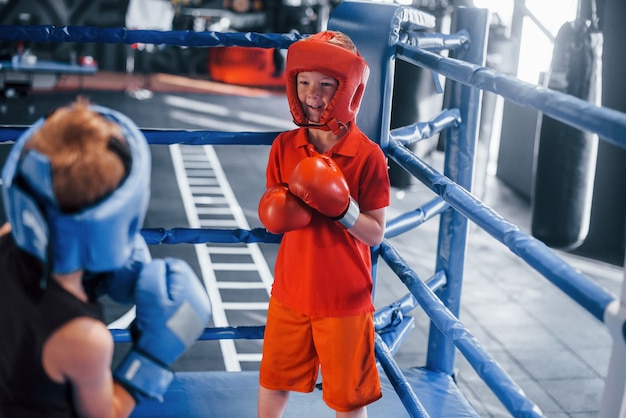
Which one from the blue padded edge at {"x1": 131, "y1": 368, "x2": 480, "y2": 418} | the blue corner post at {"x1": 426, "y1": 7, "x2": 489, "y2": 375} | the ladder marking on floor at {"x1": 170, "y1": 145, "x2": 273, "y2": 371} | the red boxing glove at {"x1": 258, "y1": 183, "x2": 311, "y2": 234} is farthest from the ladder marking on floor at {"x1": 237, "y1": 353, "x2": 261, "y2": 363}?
the red boxing glove at {"x1": 258, "y1": 183, "x2": 311, "y2": 234}

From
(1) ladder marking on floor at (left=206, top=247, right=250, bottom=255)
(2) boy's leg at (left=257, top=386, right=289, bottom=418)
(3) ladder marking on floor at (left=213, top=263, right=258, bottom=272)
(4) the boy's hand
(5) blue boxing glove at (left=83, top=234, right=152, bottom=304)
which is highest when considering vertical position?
(4) the boy's hand

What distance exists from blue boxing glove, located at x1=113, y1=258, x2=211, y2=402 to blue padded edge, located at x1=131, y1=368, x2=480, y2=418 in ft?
2.86

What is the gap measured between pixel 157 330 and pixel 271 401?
67 centimetres

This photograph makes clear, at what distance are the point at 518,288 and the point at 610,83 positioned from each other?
1451 millimetres

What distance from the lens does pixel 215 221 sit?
→ 15.4 feet

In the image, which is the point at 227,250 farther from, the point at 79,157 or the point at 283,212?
the point at 79,157

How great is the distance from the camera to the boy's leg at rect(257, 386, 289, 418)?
1.65 m

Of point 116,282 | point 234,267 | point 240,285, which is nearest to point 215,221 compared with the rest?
point 234,267

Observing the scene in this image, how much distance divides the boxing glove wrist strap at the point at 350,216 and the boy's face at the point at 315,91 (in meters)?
0.20

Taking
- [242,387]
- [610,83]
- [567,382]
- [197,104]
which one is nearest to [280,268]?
[242,387]

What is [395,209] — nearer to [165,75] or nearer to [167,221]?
[167,221]

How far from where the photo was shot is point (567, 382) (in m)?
2.91

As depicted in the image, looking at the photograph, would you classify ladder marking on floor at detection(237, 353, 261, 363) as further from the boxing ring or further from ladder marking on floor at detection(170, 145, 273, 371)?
the boxing ring

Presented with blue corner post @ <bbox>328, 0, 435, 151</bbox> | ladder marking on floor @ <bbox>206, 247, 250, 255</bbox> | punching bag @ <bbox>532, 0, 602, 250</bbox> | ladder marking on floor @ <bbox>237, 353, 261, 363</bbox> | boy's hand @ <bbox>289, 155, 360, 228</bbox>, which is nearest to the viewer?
boy's hand @ <bbox>289, 155, 360, 228</bbox>
